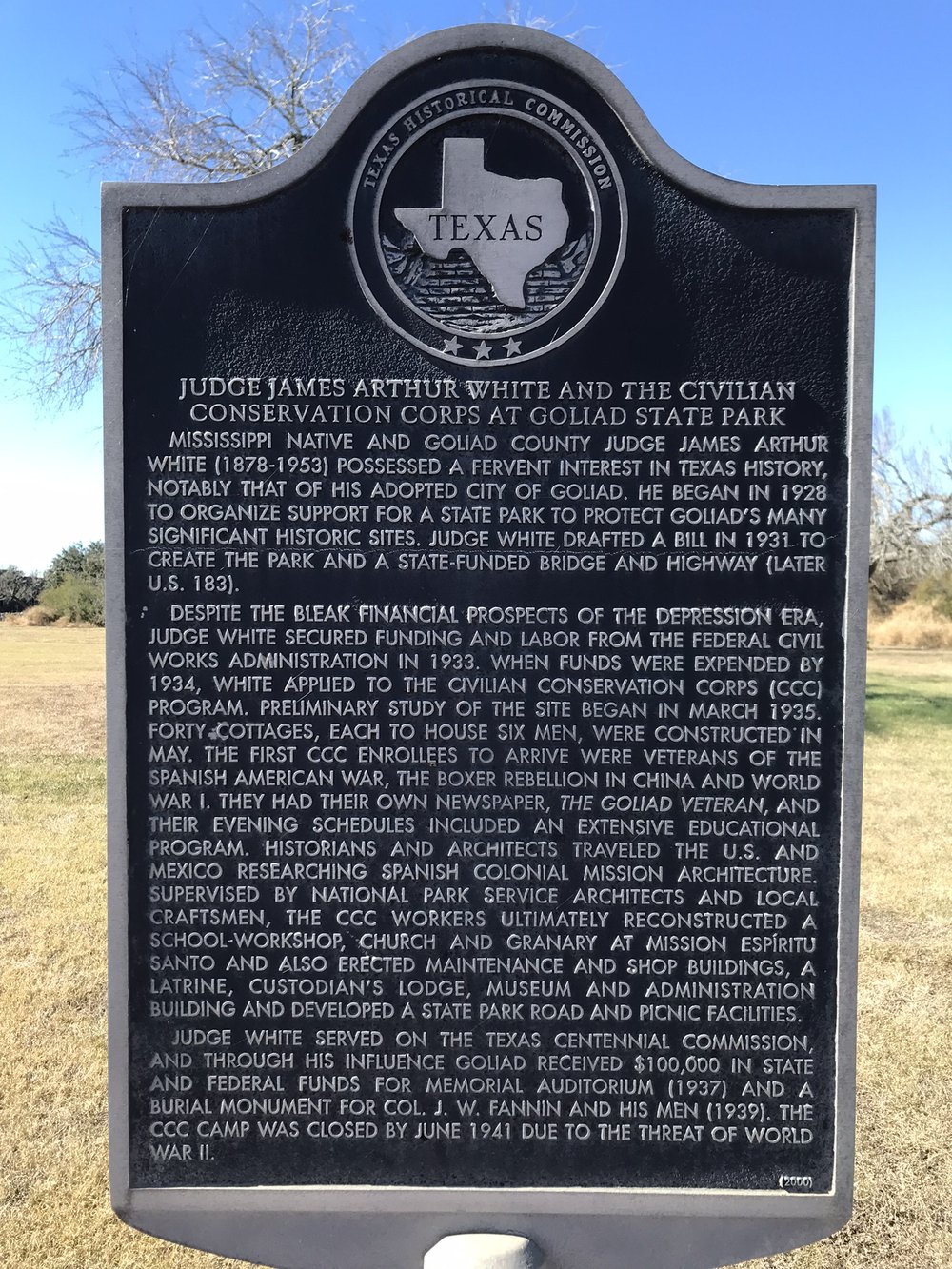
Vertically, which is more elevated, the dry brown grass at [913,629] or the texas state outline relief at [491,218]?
the texas state outline relief at [491,218]

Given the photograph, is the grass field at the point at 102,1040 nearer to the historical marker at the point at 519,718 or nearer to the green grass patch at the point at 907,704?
the historical marker at the point at 519,718

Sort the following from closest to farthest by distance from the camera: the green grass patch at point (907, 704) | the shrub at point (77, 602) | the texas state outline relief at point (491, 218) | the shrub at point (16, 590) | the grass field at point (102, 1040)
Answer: the texas state outline relief at point (491, 218) → the grass field at point (102, 1040) → the green grass patch at point (907, 704) → the shrub at point (77, 602) → the shrub at point (16, 590)

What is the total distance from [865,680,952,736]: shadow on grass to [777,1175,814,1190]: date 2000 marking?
41.8 ft

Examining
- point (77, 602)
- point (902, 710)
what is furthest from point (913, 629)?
point (77, 602)

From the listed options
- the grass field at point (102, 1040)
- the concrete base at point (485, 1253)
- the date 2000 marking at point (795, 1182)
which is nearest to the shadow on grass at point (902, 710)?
the grass field at point (102, 1040)

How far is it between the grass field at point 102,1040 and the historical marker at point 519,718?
43.4 inches

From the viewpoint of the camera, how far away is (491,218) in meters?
2.46

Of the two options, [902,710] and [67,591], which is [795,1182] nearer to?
[902,710]

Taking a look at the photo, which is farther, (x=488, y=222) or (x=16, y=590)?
(x=16, y=590)

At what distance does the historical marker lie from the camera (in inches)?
98.6

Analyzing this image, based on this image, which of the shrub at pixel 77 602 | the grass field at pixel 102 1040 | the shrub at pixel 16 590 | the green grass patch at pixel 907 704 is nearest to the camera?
the grass field at pixel 102 1040

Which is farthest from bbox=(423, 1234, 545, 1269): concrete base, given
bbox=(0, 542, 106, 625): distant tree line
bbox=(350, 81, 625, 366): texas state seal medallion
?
bbox=(0, 542, 106, 625): distant tree line

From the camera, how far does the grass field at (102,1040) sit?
3.32 metres

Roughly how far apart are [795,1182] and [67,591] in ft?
130
